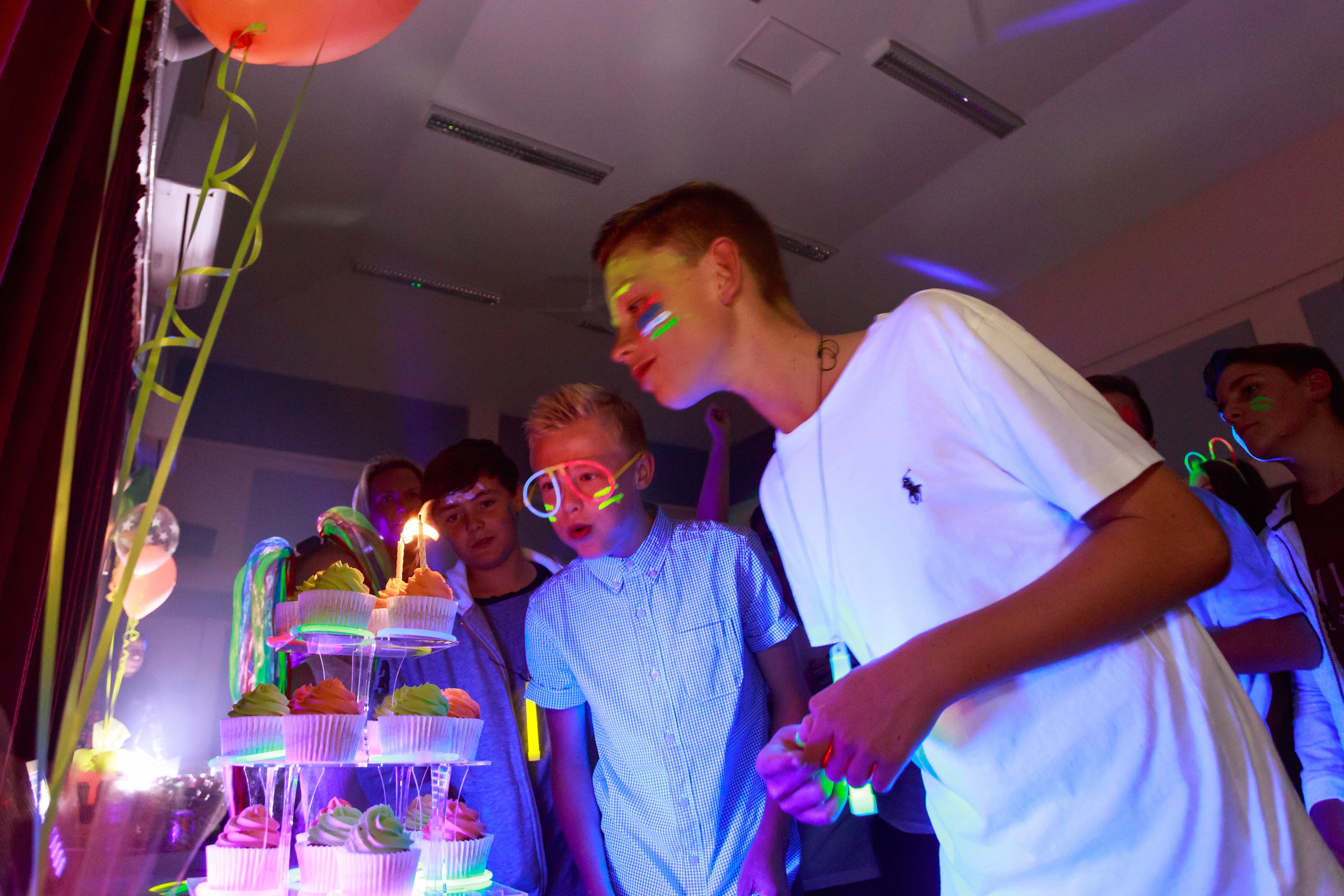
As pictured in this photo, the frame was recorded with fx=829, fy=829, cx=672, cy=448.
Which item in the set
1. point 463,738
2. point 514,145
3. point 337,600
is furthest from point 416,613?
point 514,145

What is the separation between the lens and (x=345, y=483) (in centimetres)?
661

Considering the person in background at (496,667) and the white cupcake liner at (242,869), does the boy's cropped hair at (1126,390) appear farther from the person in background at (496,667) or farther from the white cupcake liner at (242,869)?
the white cupcake liner at (242,869)

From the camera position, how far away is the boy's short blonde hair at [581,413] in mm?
2066

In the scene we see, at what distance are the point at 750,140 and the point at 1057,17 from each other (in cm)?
166

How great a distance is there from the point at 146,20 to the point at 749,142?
3.75 metres

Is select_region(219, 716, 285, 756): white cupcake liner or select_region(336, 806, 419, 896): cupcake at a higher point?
select_region(219, 716, 285, 756): white cupcake liner

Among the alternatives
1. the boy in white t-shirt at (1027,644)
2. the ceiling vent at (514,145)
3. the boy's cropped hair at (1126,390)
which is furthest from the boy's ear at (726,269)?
the ceiling vent at (514,145)

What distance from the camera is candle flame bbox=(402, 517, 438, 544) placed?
206 cm

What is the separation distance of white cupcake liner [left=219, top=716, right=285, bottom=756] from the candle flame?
18.8 inches

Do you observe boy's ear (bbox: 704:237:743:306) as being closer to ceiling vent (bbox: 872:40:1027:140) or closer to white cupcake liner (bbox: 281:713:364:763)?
white cupcake liner (bbox: 281:713:364:763)

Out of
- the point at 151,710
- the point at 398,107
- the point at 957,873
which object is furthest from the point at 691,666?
the point at 151,710

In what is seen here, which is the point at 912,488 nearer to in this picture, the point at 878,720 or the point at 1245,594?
the point at 878,720

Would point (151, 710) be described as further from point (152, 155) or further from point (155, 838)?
point (152, 155)

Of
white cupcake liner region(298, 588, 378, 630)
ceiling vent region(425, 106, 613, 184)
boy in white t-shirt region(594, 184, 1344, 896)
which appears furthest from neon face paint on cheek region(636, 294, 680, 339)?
ceiling vent region(425, 106, 613, 184)
